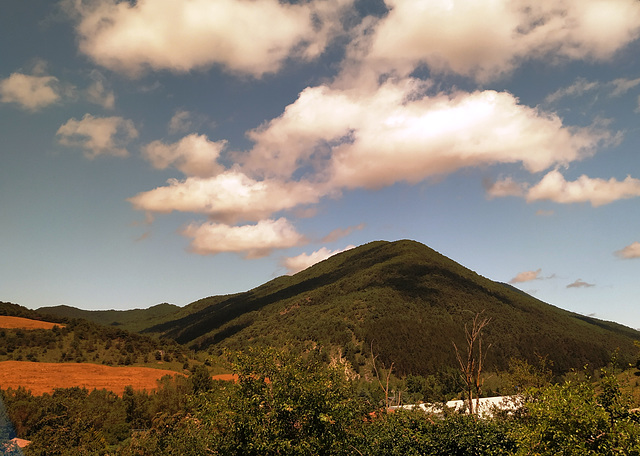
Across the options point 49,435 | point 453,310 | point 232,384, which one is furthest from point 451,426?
point 453,310

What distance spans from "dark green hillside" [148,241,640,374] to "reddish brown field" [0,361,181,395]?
6727 centimetres

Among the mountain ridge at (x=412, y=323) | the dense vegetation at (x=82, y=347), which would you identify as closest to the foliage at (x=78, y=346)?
the dense vegetation at (x=82, y=347)

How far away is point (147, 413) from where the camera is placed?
39125 millimetres

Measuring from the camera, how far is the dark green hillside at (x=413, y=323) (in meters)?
115

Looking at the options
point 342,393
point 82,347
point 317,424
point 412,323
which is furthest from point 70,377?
point 412,323

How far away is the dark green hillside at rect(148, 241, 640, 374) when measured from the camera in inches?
4520

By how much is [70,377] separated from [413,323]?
107m

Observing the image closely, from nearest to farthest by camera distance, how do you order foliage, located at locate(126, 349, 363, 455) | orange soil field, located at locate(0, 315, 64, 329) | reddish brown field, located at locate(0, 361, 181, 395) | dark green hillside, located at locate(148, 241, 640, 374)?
foliage, located at locate(126, 349, 363, 455)
reddish brown field, located at locate(0, 361, 181, 395)
orange soil field, located at locate(0, 315, 64, 329)
dark green hillside, located at locate(148, 241, 640, 374)

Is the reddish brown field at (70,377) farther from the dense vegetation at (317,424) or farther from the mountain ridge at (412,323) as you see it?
the mountain ridge at (412,323)

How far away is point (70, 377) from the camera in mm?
51188

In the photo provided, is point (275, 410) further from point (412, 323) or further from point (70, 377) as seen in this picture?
point (412, 323)

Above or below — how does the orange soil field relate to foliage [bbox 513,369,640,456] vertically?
below

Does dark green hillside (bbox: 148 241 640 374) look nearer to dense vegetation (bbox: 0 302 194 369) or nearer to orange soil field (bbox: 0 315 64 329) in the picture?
dense vegetation (bbox: 0 302 194 369)

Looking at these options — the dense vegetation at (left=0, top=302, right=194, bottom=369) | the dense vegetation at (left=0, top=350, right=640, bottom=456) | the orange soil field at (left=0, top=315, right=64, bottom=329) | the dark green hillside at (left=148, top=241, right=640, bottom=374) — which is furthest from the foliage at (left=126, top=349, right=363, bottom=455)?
the dark green hillside at (left=148, top=241, right=640, bottom=374)
